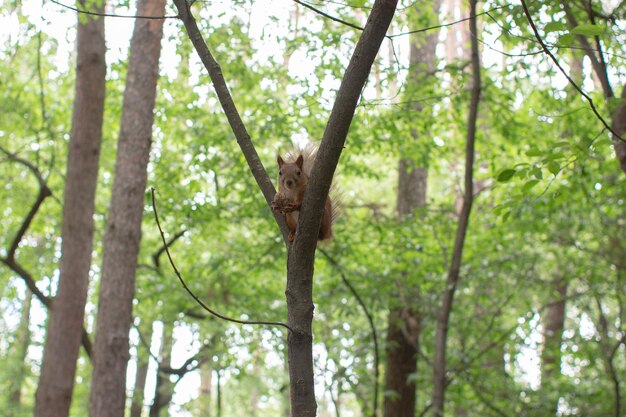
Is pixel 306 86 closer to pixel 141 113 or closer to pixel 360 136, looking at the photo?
pixel 360 136

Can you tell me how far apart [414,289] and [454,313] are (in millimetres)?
1006

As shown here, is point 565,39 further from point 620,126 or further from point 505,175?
point 620,126

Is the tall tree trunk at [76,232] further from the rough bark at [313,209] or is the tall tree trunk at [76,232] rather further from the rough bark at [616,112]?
the rough bark at [313,209]

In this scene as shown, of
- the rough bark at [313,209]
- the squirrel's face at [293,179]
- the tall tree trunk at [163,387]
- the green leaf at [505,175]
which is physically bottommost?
the rough bark at [313,209]

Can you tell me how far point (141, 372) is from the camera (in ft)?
46.2

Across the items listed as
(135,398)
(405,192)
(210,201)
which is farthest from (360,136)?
(135,398)

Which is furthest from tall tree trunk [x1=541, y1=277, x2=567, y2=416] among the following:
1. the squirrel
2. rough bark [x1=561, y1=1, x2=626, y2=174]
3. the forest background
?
the squirrel

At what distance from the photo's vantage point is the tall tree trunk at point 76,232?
6.28 metres

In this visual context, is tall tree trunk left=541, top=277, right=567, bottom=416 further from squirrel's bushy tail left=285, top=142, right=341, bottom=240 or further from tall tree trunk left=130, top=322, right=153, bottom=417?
tall tree trunk left=130, top=322, right=153, bottom=417

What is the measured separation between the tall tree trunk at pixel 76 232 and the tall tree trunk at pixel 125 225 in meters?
0.65

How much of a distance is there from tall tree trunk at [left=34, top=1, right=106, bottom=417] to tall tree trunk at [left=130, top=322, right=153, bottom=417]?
3071 mm

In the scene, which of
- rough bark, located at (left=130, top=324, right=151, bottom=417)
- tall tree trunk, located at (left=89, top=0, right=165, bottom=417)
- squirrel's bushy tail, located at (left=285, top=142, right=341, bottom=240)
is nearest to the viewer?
squirrel's bushy tail, located at (left=285, top=142, right=341, bottom=240)

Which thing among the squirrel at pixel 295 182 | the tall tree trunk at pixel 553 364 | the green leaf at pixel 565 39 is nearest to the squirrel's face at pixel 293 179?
the squirrel at pixel 295 182

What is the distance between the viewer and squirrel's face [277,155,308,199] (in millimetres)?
3697
